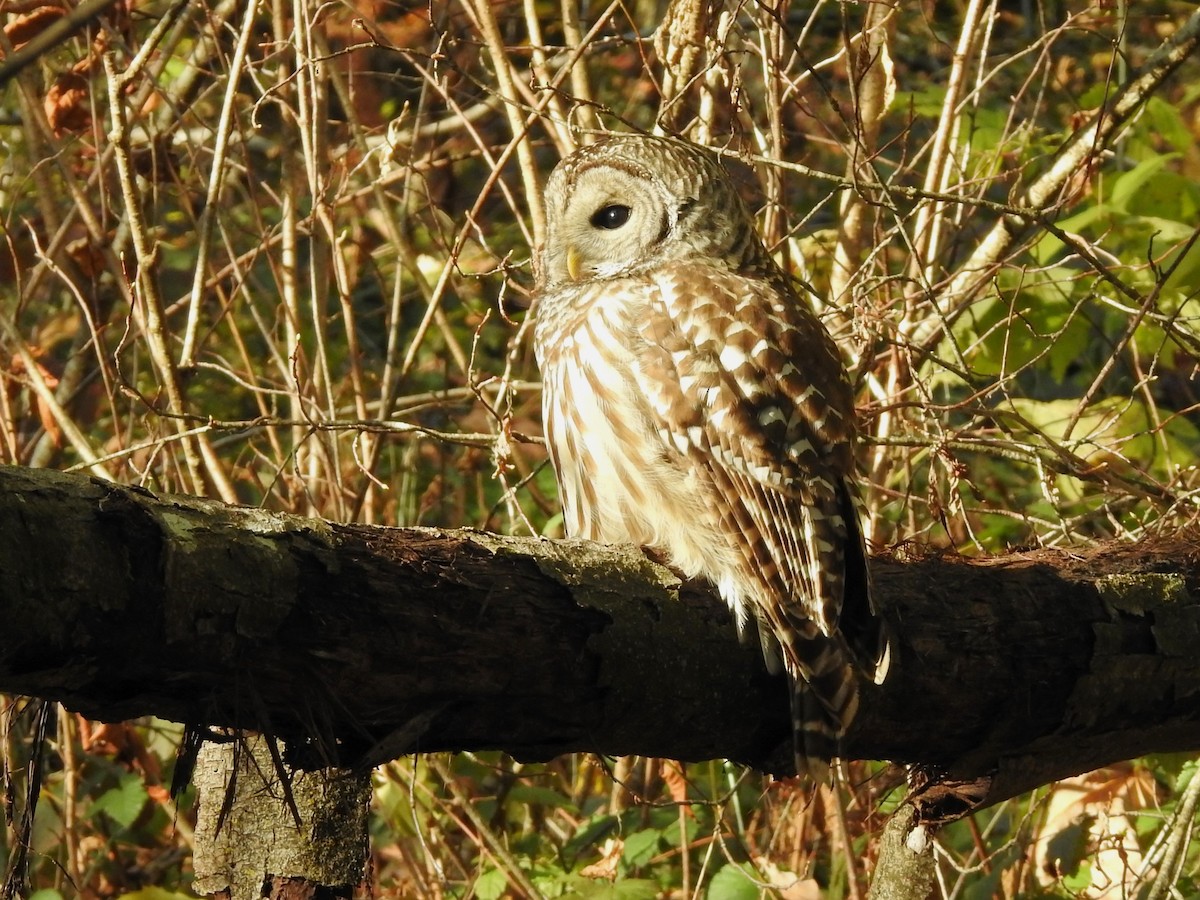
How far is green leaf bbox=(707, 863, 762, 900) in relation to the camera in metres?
3.24

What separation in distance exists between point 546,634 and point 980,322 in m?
2.11

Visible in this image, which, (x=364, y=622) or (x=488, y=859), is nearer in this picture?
(x=364, y=622)

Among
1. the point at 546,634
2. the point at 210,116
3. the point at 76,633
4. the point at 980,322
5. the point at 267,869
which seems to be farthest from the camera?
the point at 210,116

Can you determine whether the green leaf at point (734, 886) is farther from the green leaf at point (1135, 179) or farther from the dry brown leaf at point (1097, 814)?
the green leaf at point (1135, 179)

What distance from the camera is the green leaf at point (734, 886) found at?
3242 millimetres

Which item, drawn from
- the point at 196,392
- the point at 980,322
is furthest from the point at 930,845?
the point at 196,392

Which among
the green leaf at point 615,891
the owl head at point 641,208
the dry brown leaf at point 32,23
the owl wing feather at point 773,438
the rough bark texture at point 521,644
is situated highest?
the dry brown leaf at point 32,23

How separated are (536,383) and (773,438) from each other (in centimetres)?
161

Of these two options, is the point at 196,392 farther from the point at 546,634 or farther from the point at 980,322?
the point at 546,634

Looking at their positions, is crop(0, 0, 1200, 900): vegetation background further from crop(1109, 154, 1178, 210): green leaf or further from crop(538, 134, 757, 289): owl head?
crop(538, 134, 757, 289): owl head

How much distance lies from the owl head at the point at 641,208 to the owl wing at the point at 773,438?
Answer: 230 millimetres

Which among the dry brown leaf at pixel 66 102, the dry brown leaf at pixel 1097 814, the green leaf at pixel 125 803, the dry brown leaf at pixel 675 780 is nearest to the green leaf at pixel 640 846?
the dry brown leaf at pixel 675 780

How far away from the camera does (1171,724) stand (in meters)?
2.88

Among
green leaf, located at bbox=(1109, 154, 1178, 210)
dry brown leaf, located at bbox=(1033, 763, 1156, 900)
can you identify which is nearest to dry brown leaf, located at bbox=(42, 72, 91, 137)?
green leaf, located at bbox=(1109, 154, 1178, 210)
